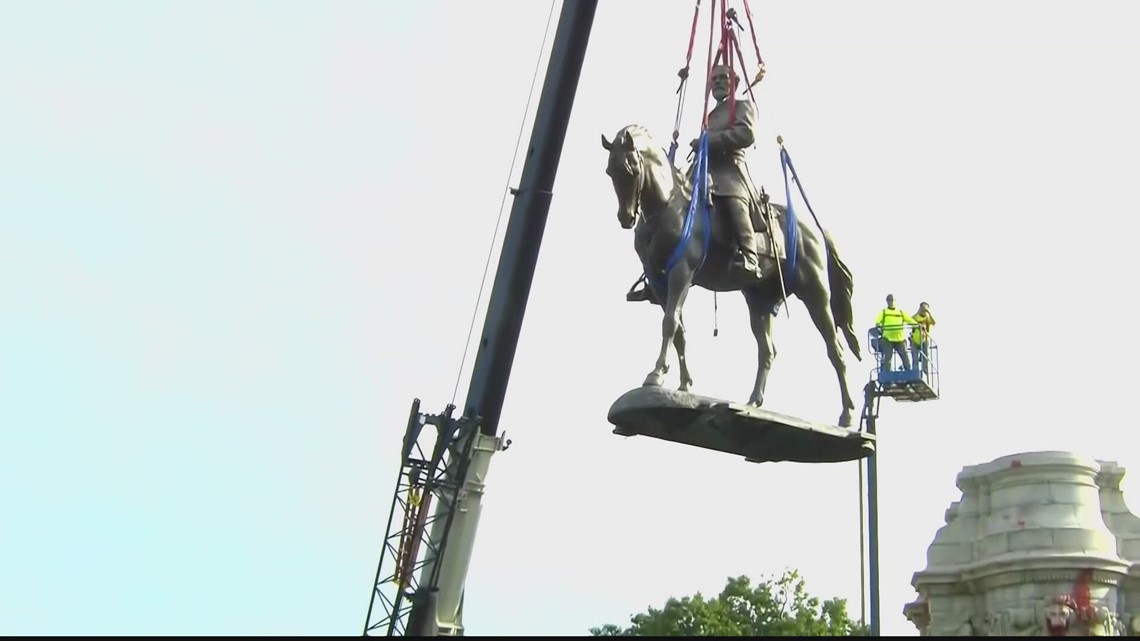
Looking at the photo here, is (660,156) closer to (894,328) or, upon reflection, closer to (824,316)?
(824,316)

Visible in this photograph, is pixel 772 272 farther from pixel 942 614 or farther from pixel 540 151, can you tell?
pixel 942 614

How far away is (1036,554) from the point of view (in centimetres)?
3834

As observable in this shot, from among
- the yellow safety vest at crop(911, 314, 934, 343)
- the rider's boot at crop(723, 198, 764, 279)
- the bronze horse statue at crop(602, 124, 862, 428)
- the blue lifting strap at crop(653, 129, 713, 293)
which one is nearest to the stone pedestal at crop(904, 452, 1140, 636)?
the yellow safety vest at crop(911, 314, 934, 343)

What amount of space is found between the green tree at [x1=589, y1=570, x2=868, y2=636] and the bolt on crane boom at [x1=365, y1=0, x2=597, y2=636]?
25.0 metres

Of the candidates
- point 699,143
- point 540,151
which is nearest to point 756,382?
point 699,143

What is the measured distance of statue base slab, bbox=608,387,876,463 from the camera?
18281 millimetres

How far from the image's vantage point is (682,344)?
63.3 feet

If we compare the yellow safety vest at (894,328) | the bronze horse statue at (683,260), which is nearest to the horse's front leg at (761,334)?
the bronze horse statue at (683,260)

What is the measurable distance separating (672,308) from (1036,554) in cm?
2186

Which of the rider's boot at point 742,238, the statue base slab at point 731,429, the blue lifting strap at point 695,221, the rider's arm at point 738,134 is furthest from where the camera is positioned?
the rider's arm at point 738,134

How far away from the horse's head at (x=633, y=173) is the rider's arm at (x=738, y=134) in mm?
1015

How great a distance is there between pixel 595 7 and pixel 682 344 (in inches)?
255

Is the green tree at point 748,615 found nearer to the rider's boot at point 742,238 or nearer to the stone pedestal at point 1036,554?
the stone pedestal at point 1036,554

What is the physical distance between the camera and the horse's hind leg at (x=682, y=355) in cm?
1922
